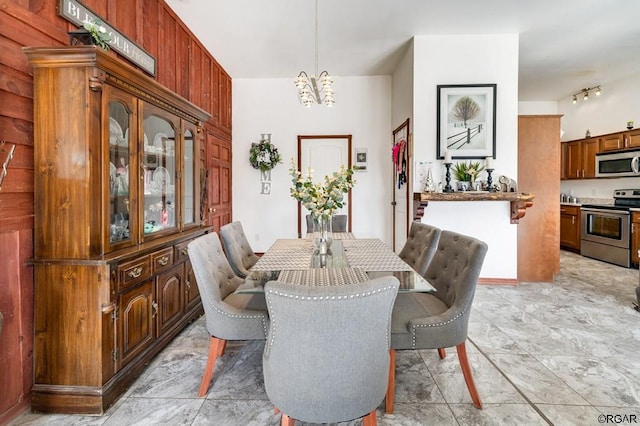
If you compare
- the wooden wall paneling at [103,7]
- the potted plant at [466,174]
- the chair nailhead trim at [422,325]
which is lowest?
the chair nailhead trim at [422,325]

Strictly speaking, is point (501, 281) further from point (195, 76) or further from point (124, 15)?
point (124, 15)

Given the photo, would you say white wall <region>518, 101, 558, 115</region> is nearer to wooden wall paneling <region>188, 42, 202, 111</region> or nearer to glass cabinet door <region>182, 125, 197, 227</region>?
wooden wall paneling <region>188, 42, 202, 111</region>

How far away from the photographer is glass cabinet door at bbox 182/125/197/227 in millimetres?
2918

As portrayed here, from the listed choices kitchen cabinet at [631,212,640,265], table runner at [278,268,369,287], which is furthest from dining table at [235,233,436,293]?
kitchen cabinet at [631,212,640,265]

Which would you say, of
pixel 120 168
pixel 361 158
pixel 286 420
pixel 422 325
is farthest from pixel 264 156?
pixel 286 420

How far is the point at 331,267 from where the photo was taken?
2.03 meters

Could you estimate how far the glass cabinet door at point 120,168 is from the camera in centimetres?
196

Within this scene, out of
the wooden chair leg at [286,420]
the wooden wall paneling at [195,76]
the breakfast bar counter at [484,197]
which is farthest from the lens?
the wooden wall paneling at [195,76]

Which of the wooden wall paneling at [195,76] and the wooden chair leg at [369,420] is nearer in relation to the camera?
the wooden chair leg at [369,420]

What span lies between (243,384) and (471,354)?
1.68m

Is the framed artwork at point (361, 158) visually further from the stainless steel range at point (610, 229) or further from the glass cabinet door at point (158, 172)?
the stainless steel range at point (610, 229)

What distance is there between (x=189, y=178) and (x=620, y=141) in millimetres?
6757

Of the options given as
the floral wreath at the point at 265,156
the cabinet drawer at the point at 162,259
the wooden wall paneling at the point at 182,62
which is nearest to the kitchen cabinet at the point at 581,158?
the floral wreath at the point at 265,156

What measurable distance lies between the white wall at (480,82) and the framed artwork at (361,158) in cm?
142
